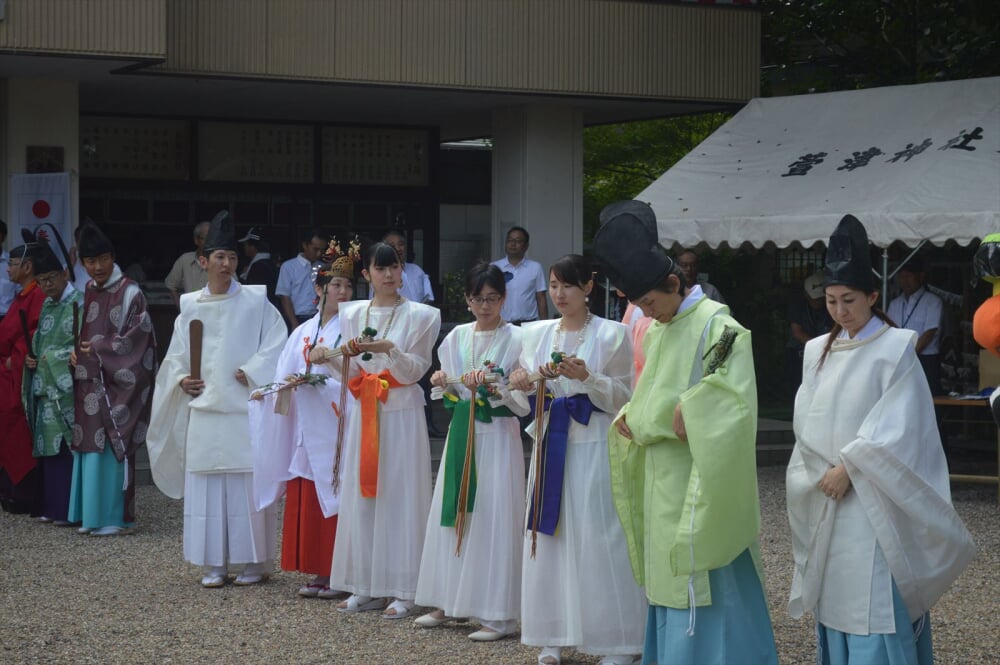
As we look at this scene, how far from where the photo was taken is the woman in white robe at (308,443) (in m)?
6.90

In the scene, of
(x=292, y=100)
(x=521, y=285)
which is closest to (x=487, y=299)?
(x=521, y=285)

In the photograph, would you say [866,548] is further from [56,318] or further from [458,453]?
[56,318]

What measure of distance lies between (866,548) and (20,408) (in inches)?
270

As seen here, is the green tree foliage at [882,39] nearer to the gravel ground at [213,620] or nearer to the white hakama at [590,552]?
the gravel ground at [213,620]

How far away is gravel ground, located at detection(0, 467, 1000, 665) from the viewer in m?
5.78

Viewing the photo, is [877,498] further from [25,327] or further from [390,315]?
[25,327]

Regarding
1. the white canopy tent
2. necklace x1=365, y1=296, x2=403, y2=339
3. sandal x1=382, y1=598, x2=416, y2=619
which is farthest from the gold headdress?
the white canopy tent

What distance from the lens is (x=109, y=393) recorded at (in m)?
8.80

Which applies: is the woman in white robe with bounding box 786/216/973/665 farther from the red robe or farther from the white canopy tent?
the red robe

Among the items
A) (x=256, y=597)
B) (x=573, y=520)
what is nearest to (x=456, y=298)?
(x=256, y=597)

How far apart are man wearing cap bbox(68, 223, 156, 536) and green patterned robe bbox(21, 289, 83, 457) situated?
30cm

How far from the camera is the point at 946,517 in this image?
177 inches

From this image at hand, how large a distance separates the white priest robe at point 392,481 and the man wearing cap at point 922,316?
5.87 metres

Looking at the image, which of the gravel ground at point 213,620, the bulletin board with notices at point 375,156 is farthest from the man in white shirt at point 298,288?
the gravel ground at point 213,620
